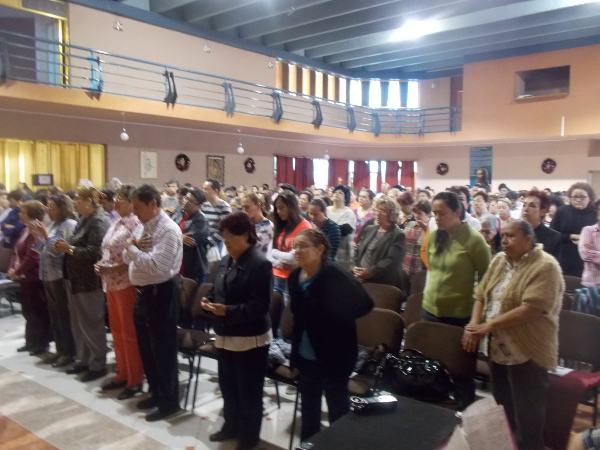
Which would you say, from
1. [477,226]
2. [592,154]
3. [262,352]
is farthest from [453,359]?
[592,154]

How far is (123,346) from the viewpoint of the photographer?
3.70 m

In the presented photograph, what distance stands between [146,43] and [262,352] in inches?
408

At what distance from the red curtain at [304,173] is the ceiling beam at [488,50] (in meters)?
4.25

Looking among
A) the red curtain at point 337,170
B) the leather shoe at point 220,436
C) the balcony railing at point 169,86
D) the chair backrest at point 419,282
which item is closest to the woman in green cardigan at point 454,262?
the chair backrest at point 419,282

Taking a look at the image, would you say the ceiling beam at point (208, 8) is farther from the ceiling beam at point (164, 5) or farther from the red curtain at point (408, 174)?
the red curtain at point (408, 174)

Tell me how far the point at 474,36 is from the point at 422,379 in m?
11.9

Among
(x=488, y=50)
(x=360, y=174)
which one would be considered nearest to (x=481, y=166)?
(x=488, y=50)

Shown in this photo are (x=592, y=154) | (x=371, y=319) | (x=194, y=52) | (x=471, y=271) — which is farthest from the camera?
(x=592, y=154)

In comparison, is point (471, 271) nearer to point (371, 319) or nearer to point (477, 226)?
point (371, 319)

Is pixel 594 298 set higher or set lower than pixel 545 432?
higher

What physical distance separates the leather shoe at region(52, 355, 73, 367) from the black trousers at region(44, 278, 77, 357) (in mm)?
29

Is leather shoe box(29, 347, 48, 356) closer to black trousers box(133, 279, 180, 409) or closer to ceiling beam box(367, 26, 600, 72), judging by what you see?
black trousers box(133, 279, 180, 409)

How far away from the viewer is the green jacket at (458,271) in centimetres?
296

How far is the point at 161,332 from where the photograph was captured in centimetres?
327
